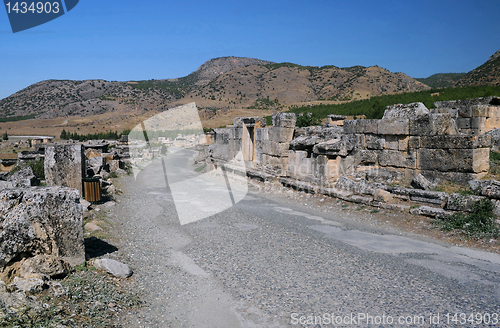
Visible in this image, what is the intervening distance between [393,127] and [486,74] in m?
48.6

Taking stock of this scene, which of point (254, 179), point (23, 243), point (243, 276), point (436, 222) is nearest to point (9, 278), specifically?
point (23, 243)

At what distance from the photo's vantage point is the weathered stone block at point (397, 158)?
8977 mm

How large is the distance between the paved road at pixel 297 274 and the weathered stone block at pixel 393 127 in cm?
306

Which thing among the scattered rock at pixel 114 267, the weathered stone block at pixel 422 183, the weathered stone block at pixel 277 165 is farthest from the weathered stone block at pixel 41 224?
the weathered stone block at pixel 277 165

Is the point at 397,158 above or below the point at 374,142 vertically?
below

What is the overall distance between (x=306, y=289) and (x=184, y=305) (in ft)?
4.98

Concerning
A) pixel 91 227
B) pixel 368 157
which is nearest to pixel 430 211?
→ pixel 368 157

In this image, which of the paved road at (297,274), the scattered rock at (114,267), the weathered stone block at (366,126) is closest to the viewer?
the paved road at (297,274)

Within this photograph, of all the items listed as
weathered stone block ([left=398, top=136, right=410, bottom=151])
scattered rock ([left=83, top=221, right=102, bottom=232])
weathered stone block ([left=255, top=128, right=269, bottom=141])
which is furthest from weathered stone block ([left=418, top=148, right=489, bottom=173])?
scattered rock ([left=83, top=221, right=102, bottom=232])

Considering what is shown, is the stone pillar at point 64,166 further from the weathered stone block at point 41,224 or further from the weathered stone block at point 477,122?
the weathered stone block at point 477,122

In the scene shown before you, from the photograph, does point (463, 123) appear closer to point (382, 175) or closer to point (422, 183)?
point (382, 175)

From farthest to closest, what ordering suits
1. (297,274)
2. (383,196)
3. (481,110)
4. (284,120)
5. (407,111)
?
(284,120) < (481,110) < (407,111) < (383,196) < (297,274)

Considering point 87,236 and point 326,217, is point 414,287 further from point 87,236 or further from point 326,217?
point 87,236

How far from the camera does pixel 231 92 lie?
3580 inches
